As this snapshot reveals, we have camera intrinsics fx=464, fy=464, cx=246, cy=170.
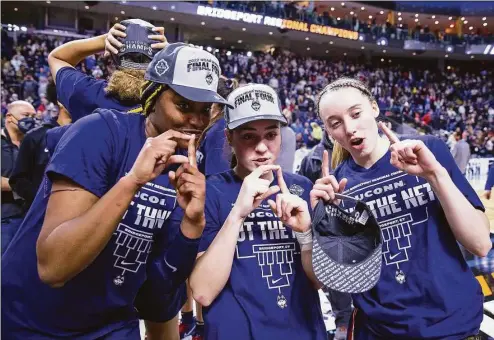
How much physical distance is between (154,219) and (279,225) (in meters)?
0.43

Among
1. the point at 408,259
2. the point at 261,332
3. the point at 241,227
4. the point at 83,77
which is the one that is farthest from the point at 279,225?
the point at 83,77

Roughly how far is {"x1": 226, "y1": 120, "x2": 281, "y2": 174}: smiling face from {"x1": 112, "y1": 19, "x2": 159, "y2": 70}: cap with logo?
64 cm

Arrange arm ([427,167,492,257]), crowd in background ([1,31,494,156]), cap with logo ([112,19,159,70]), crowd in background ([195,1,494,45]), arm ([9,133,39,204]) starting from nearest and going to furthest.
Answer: arm ([427,167,492,257]) < cap with logo ([112,19,159,70]) < arm ([9,133,39,204]) < crowd in background ([1,31,494,156]) < crowd in background ([195,1,494,45])

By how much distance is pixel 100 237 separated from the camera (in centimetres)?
120

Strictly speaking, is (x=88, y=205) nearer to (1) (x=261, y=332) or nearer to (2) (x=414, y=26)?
(1) (x=261, y=332)

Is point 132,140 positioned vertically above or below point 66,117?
above

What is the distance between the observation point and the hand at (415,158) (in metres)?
1.48

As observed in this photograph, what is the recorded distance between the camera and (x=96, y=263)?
145 cm

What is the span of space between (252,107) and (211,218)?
1.32 feet

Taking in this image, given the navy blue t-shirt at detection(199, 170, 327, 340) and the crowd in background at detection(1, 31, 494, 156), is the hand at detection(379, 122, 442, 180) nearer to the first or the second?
the navy blue t-shirt at detection(199, 170, 327, 340)

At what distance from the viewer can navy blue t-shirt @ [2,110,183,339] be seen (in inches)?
55.8

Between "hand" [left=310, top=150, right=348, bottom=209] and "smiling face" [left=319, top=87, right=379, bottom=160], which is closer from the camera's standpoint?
"hand" [left=310, top=150, right=348, bottom=209]

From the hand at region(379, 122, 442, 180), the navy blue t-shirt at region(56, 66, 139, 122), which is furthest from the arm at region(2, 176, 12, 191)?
the hand at region(379, 122, 442, 180)

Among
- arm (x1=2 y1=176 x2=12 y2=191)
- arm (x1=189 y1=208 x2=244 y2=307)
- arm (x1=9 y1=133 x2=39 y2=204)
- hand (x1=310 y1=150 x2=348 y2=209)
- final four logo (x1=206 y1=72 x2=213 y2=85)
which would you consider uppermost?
final four logo (x1=206 y1=72 x2=213 y2=85)
